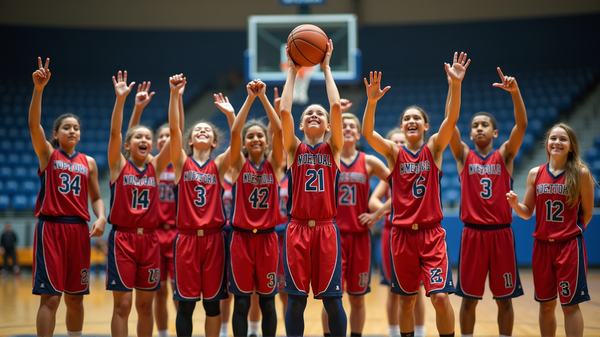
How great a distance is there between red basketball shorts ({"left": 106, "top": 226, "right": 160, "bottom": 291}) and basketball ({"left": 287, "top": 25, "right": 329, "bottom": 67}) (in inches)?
81.9

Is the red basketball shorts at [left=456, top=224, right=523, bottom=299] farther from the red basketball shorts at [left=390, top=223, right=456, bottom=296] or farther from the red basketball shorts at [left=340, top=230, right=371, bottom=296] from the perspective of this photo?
the red basketball shorts at [left=340, top=230, right=371, bottom=296]

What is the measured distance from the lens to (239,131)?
4.16 meters

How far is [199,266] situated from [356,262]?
147 centimetres

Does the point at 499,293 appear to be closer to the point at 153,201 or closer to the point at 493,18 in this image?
the point at 153,201

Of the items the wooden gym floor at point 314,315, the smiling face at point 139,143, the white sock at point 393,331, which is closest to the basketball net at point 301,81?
the wooden gym floor at point 314,315

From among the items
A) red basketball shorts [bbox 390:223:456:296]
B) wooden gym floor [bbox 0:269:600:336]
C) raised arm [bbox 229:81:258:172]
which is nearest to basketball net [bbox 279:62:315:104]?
wooden gym floor [bbox 0:269:600:336]

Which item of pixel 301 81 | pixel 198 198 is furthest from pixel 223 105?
pixel 301 81

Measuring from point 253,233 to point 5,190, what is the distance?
10991 millimetres

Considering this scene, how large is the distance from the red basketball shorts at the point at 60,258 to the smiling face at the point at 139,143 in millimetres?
790

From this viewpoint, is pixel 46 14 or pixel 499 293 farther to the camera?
pixel 46 14

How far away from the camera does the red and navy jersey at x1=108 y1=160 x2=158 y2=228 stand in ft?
14.7

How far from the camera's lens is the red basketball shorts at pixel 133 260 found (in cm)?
432

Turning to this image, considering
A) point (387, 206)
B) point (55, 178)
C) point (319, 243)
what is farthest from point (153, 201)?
point (387, 206)

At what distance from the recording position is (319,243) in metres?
3.79
